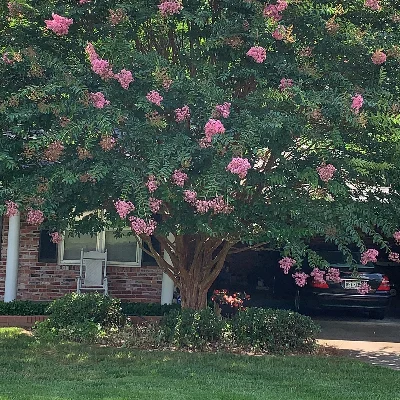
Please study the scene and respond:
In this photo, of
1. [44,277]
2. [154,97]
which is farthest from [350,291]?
[154,97]

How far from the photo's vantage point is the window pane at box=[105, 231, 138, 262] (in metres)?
11.7

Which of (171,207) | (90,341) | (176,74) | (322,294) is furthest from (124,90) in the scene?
(322,294)

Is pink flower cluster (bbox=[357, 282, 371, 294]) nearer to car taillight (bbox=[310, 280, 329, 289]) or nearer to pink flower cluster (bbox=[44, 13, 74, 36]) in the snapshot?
car taillight (bbox=[310, 280, 329, 289])

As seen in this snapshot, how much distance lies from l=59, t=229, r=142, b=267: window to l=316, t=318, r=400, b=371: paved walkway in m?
3.56

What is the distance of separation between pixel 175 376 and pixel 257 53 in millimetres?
3387

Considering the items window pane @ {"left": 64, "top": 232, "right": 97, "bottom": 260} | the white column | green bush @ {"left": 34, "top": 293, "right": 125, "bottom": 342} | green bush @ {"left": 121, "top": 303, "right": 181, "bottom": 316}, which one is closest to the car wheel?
green bush @ {"left": 121, "top": 303, "right": 181, "bottom": 316}

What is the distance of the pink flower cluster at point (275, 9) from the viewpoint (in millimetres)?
6367

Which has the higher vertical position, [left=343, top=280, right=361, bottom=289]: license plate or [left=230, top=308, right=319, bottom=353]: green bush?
[left=343, top=280, right=361, bottom=289]: license plate

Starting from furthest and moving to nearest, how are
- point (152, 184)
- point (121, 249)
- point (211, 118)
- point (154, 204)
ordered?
1. point (121, 249)
2. point (154, 204)
3. point (211, 118)
4. point (152, 184)

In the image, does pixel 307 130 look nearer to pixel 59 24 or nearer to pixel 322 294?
pixel 59 24

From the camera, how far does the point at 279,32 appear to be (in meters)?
6.31

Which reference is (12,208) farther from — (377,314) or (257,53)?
(377,314)

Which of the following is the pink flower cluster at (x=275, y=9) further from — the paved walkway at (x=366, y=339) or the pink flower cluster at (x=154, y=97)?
the paved walkway at (x=366, y=339)

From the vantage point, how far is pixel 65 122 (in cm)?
625
